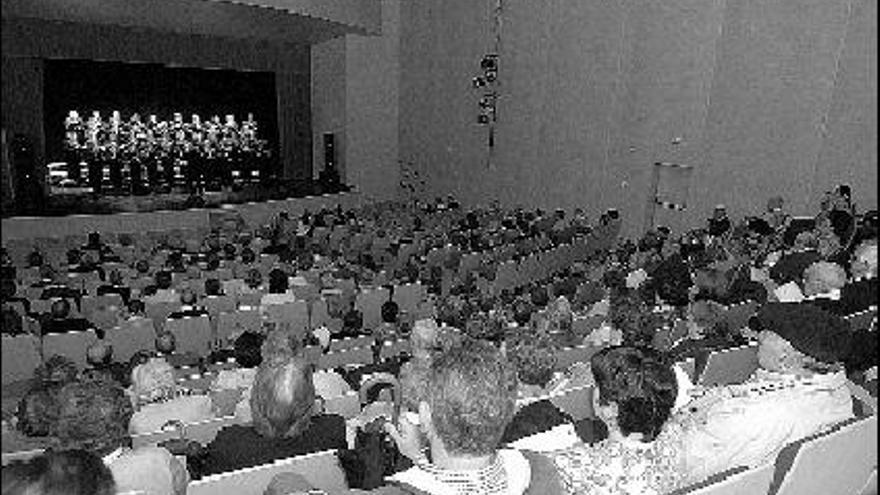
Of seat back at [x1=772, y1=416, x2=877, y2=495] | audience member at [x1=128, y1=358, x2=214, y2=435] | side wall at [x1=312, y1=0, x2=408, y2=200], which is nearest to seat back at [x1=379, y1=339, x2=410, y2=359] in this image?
audience member at [x1=128, y1=358, x2=214, y2=435]

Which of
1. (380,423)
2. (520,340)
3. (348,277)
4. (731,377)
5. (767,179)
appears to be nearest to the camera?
(380,423)

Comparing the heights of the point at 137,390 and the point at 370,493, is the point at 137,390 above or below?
below

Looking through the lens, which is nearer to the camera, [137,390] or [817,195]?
[137,390]

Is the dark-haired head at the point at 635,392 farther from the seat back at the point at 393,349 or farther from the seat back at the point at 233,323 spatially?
the seat back at the point at 233,323

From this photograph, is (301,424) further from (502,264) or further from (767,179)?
(767,179)

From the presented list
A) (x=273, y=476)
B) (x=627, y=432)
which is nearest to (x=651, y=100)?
(x=627, y=432)

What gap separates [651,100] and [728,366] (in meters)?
11.7

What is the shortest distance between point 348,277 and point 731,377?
629 cm

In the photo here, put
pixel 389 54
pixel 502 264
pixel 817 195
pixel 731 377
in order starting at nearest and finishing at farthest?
pixel 731 377, pixel 502 264, pixel 817 195, pixel 389 54

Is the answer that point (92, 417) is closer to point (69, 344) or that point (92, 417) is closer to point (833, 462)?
point (833, 462)

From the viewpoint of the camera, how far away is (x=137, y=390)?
4.59 meters

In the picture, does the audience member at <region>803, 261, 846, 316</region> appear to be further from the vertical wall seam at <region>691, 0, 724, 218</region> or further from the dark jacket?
the vertical wall seam at <region>691, 0, 724, 218</region>

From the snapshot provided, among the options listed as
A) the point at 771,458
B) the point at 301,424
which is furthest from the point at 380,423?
the point at 771,458

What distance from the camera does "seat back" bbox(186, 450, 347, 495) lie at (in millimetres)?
2742
